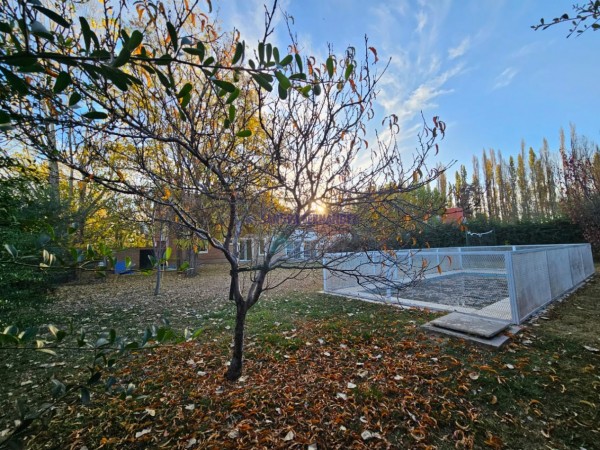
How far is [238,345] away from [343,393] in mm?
1198

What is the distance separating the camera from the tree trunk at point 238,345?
2869mm

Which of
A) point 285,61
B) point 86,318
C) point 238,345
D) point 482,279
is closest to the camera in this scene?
point 285,61

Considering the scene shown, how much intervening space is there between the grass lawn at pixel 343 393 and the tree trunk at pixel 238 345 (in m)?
0.10

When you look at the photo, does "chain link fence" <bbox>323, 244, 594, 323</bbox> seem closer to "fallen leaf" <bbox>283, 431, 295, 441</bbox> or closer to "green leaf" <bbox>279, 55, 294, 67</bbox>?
"fallen leaf" <bbox>283, 431, 295, 441</bbox>

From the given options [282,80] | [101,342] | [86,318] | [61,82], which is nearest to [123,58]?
[61,82]

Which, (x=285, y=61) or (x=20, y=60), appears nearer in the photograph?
(x=20, y=60)

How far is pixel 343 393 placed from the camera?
266 cm

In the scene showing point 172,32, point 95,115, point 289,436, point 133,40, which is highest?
point 172,32

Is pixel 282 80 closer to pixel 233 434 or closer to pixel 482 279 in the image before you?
pixel 233 434

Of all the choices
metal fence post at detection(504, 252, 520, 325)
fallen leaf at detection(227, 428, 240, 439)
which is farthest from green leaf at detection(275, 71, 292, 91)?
metal fence post at detection(504, 252, 520, 325)

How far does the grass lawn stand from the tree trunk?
0.10 meters

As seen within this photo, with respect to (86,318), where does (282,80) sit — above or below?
above

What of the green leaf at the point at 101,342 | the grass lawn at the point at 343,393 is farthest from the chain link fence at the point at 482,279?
the green leaf at the point at 101,342

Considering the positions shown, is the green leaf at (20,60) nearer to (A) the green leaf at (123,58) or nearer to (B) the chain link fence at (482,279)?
(A) the green leaf at (123,58)
